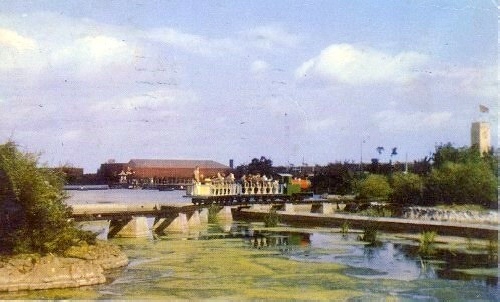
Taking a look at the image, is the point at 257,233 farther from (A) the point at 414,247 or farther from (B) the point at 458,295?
(B) the point at 458,295

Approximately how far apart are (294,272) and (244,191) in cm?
2814

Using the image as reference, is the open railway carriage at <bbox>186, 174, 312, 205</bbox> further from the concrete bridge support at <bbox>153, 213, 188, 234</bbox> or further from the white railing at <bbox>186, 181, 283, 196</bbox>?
the concrete bridge support at <bbox>153, 213, 188, 234</bbox>

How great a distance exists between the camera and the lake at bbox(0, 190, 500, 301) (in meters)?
13.5

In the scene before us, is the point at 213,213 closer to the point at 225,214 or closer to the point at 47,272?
the point at 225,214

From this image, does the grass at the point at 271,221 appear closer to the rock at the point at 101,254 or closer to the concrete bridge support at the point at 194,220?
the concrete bridge support at the point at 194,220

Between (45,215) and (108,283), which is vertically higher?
(45,215)

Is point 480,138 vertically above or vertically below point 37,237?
above

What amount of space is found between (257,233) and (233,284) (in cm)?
1353

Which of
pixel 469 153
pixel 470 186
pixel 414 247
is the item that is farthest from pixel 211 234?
pixel 469 153

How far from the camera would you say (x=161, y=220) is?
29.4 meters

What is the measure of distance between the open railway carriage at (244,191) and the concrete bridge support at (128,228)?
12.3 metres

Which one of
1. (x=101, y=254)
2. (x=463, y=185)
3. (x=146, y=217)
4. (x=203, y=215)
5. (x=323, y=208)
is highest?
(x=463, y=185)

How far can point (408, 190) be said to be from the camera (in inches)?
1591

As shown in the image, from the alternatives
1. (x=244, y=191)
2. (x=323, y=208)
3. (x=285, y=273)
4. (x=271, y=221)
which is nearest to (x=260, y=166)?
(x=244, y=191)
